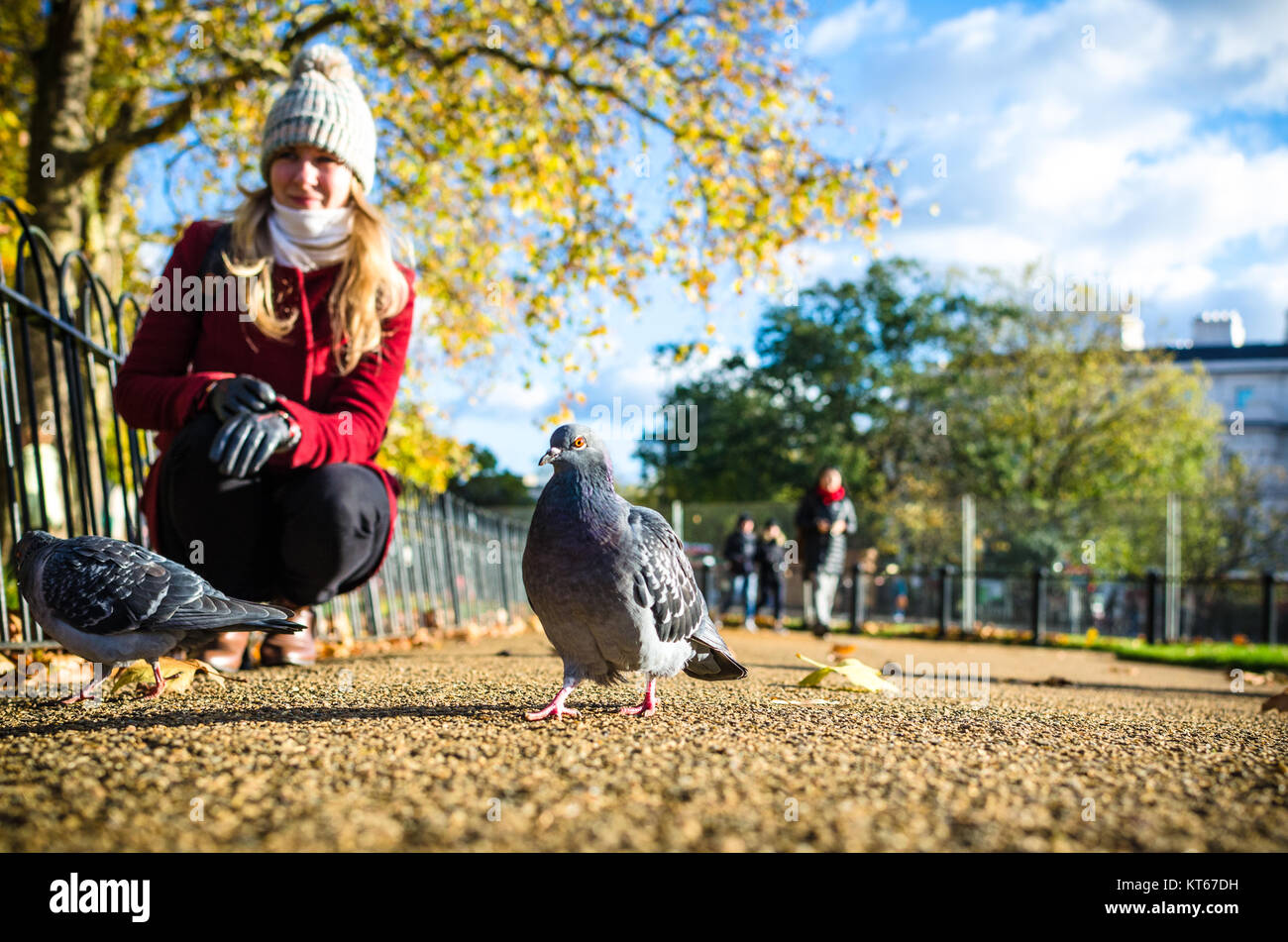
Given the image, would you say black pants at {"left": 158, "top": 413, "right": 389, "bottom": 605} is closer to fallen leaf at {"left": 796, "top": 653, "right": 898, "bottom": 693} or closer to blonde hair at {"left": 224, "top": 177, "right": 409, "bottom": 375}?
blonde hair at {"left": 224, "top": 177, "right": 409, "bottom": 375}

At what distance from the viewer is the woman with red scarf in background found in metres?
12.3

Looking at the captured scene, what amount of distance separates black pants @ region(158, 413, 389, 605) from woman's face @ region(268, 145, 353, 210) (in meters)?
1.04

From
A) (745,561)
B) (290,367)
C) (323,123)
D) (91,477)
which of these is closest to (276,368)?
(290,367)

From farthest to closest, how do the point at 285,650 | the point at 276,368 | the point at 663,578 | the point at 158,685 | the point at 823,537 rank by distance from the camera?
the point at 823,537, the point at 285,650, the point at 276,368, the point at 158,685, the point at 663,578

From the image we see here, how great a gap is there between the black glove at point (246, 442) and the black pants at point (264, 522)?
0.28 metres

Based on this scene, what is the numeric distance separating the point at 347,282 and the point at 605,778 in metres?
2.64

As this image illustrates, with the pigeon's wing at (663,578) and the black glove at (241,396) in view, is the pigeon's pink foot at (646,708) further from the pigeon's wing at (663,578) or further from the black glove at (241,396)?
the black glove at (241,396)

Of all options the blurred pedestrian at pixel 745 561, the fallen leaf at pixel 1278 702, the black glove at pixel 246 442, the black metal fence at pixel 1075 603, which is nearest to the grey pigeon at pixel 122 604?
the black glove at pixel 246 442

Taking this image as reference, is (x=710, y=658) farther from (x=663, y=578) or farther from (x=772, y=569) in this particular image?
(x=772, y=569)

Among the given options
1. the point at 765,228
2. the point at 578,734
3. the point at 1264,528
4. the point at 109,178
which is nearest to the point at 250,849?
the point at 578,734

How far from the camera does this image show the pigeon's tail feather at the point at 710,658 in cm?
284

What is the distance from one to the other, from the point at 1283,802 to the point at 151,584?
3116 mm

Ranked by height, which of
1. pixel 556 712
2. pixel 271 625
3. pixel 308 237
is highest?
pixel 308 237

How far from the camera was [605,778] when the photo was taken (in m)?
1.92
